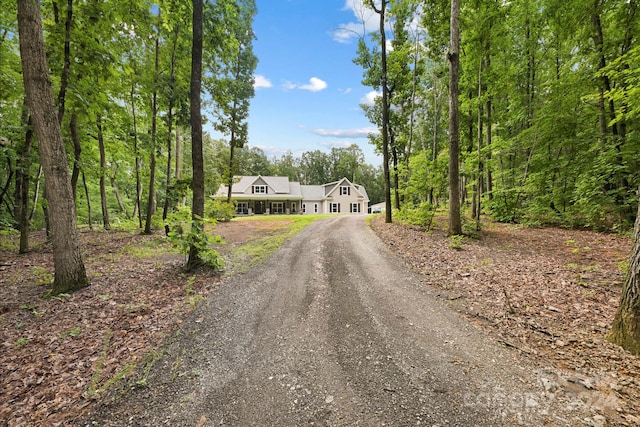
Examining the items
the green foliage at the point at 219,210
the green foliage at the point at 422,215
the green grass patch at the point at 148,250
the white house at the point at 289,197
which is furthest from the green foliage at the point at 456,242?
the white house at the point at 289,197

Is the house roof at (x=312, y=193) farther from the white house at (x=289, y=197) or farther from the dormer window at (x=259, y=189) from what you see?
the dormer window at (x=259, y=189)

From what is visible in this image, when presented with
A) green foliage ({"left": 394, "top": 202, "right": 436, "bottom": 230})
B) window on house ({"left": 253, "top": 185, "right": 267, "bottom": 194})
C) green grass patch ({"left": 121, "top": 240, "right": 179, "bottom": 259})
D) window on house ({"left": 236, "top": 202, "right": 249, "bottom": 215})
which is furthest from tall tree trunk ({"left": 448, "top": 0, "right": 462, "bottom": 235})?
window on house ({"left": 236, "top": 202, "right": 249, "bottom": 215})

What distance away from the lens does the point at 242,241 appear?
34.6 ft

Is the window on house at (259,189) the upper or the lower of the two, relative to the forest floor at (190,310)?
upper

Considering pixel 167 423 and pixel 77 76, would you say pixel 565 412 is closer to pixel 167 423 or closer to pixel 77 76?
pixel 167 423

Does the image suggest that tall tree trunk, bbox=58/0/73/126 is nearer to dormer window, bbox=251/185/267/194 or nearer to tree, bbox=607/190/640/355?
tree, bbox=607/190/640/355

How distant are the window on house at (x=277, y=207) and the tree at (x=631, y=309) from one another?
33.6 metres

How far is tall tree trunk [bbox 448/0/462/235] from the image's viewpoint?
8062mm

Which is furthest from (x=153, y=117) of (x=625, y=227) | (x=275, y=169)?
(x=275, y=169)

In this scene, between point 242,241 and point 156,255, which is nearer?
point 156,255

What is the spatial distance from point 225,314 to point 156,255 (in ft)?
18.6

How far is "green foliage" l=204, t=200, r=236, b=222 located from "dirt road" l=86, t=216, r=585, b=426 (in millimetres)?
14779

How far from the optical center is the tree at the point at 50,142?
447 centimetres

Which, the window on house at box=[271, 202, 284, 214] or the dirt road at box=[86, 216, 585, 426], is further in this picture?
the window on house at box=[271, 202, 284, 214]
